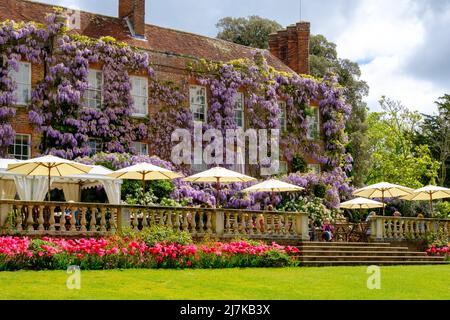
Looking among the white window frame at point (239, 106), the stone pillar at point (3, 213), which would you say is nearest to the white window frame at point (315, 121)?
the white window frame at point (239, 106)

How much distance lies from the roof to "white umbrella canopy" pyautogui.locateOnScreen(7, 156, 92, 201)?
439 inches

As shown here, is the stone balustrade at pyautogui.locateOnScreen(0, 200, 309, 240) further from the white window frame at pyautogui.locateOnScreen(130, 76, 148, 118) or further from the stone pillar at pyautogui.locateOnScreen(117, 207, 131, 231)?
the white window frame at pyautogui.locateOnScreen(130, 76, 148, 118)

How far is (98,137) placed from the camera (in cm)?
2895

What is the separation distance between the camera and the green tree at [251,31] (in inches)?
2034

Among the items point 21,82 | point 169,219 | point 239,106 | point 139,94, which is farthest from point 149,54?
point 169,219

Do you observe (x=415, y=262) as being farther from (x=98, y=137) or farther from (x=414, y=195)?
(x=98, y=137)

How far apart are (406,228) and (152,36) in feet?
48.1

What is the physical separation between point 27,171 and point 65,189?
5.43 metres

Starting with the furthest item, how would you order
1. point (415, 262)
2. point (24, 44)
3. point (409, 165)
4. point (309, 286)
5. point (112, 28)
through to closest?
point (409, 165) → point (112, 28) → point (24, 44) → point (415, 262) → point (309, 286)

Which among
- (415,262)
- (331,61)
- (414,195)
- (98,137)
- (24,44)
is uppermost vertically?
(331,61)

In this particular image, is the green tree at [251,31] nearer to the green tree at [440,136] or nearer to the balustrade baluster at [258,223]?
the green tree at [440,136]

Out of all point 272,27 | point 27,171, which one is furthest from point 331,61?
point 27,171

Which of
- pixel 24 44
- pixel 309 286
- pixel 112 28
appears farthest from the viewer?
pixel 112 28

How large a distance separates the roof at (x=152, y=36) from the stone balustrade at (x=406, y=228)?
12095mm
